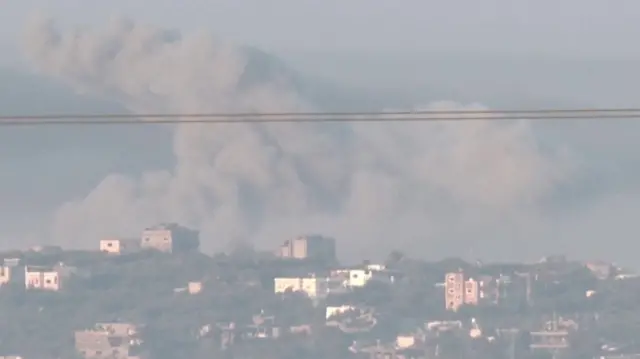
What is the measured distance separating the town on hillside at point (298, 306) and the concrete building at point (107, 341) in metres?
0.14

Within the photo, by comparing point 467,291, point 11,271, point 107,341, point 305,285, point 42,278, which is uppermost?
point 11,271

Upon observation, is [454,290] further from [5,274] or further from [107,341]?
[5,274]

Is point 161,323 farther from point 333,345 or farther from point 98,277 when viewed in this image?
point 333,345

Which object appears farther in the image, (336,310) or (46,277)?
(46,277)

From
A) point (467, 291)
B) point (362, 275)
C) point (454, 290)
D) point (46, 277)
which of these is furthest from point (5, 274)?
point (467, 291)

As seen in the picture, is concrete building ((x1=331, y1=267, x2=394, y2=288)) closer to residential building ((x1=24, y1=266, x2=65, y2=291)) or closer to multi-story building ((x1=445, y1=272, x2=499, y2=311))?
multi-story building ((x1=445, y1=272, x2=499, y2=311))

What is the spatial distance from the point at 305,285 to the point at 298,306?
5.85 m

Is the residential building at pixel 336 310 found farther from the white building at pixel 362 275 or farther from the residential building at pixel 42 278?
the residential building at pixel 42 278

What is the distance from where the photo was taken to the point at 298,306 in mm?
84000

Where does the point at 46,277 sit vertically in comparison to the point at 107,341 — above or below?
above

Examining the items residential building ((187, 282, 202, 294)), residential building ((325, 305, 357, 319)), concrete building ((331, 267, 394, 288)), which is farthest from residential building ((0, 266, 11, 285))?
residential building ((325, 305, 357, 319))

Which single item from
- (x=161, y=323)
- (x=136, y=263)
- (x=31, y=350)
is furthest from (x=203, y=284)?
(x=31, y=350)

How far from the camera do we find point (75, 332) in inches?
3233

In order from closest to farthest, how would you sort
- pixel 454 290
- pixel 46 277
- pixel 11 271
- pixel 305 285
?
pixel 454 290 → pixel 305 285 → pixel 11 271 → pixel 46 277
